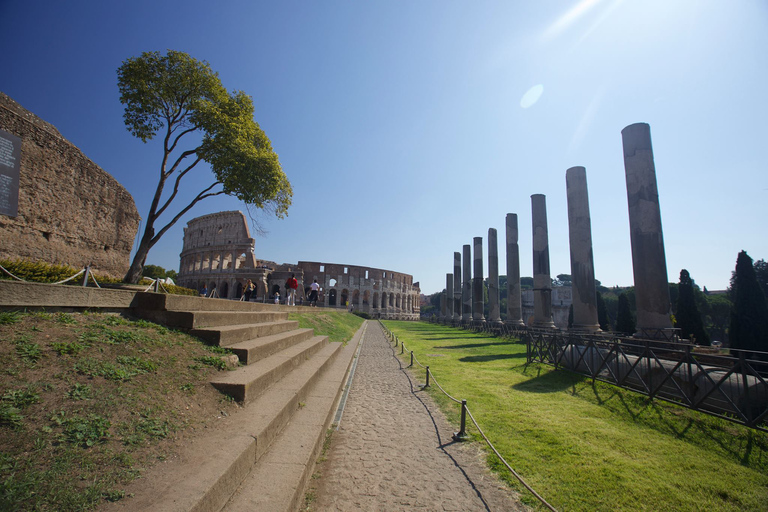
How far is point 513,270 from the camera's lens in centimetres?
1914

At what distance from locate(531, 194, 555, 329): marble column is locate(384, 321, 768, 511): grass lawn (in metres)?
9.24

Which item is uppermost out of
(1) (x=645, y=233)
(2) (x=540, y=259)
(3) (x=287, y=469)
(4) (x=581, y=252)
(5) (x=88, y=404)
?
(2) (x=540, y=259)

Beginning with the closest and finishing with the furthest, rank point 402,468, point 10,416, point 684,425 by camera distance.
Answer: point 10,416, point 402,468, point 684,425

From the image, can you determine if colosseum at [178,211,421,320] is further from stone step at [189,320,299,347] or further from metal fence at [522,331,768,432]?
metal fence at [522,331,768,432]

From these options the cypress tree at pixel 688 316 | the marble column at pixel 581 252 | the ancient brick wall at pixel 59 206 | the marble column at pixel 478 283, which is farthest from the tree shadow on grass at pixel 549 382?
the marble column at pixel 478 283

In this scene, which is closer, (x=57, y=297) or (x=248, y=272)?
(x=57, y=297)

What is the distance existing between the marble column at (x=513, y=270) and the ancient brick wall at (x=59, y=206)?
18.4 meters

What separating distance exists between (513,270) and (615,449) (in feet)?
53.1

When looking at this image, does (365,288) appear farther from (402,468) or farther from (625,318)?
(402,468)

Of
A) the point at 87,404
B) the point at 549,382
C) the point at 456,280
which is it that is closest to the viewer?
the point at 87,404

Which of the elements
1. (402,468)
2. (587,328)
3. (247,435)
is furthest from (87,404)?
(587,328)

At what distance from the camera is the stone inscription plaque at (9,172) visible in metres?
7.39

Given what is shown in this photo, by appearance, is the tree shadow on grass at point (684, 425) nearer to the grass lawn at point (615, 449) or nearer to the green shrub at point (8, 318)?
the grass lawn at point (615, 449)

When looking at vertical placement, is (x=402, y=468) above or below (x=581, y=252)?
below
